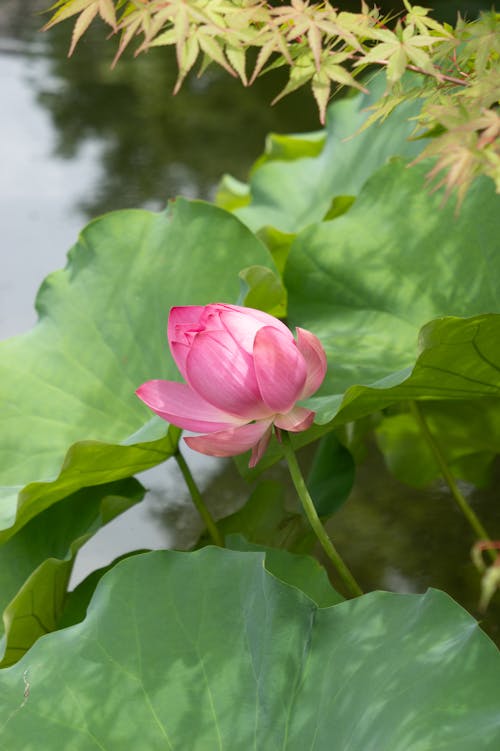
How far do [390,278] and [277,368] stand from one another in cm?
34

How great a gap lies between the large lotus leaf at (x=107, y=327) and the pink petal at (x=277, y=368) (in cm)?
31

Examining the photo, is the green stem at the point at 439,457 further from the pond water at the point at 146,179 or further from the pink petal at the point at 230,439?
the pink petal at the point at 230,439

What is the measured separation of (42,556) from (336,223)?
17.3 inches

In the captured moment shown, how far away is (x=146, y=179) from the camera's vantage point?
2.24 meters

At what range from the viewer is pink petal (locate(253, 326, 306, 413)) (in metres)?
0.75

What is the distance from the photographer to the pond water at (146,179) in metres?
1.32

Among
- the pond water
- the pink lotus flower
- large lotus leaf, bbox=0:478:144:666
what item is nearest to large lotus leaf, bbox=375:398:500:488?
the pond water

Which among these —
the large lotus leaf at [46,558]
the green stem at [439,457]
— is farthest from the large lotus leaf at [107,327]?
the green stem at [439,457]

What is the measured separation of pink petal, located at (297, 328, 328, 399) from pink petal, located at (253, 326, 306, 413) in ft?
0.04

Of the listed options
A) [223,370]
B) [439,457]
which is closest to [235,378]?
[223,370]

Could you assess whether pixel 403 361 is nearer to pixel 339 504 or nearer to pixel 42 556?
pixel 339 504

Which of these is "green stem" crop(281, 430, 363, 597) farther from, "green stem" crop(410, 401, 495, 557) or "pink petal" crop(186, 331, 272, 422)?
"green stem" crop(410, 401, 495, 557)

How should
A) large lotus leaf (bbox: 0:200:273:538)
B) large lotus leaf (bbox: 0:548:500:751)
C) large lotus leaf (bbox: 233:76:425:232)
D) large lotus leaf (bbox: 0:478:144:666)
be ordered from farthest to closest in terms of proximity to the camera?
large lotus leaf (bbox: 233:76:425:232) → large lotus leaf (bbox: 0:200:273:538) → large lotus leaf (bbox: 0:478:144:666) → large lotus leaf (bbox: 0:548:500:751)

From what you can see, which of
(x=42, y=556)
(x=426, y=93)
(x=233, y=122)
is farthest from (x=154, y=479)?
(x=233, y=122)
